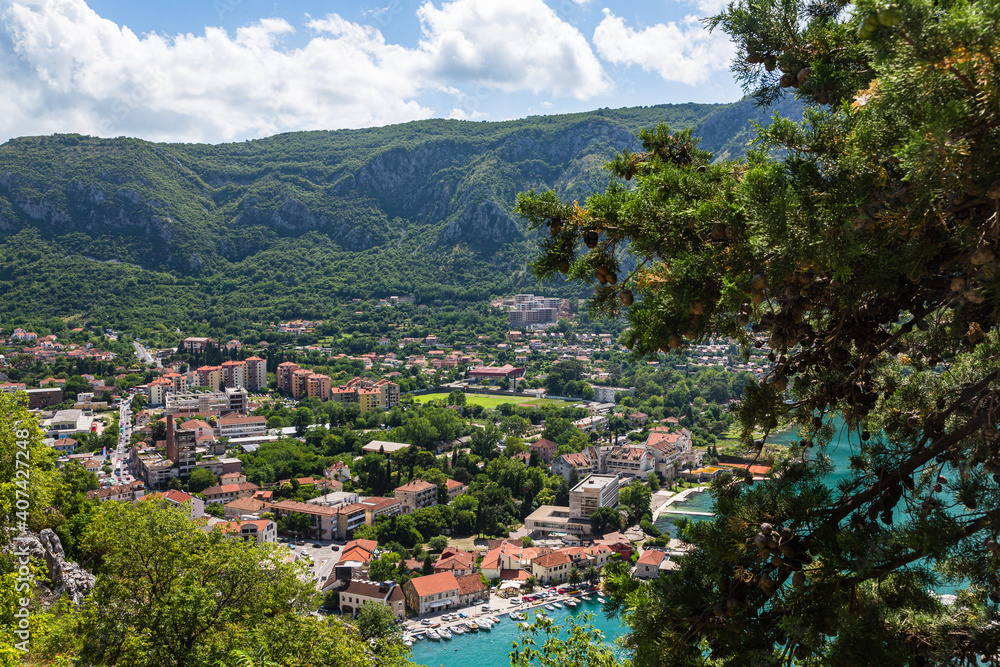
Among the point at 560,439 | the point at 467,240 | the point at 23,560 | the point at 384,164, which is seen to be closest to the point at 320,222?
the point at 384,164

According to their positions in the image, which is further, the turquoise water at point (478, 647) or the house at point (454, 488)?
the house at point (454, 488)

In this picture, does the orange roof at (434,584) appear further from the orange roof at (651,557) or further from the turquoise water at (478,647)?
the orange roof at (651,557)

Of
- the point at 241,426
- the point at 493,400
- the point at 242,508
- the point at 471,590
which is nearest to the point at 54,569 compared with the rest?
the point at 471,590

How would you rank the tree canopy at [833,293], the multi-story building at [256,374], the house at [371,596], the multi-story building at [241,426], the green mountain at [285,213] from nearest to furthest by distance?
the tree canopy at [833,293] → the house at [371,596] → the multi-story building at [241,426] → the multi-story building at [256,374] → the green mountain at [285,213]

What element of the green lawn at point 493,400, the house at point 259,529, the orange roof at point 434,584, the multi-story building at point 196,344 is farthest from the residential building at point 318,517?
the multi-story building at point 196,344

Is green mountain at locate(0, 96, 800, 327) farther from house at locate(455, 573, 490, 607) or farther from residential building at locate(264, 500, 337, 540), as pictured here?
house at locate(455, 573, 490, 607)

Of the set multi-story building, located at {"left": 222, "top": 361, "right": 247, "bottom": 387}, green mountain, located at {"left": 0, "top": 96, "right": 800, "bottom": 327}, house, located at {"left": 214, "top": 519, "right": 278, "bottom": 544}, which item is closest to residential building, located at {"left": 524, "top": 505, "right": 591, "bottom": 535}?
house, located at {"left": 214, "top": 519, "right": 278, "bottom": 544}

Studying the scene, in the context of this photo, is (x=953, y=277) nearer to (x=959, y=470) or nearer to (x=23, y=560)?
(x=959, y=470)

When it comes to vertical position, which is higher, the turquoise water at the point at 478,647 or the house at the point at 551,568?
the house at the point at 551,568
